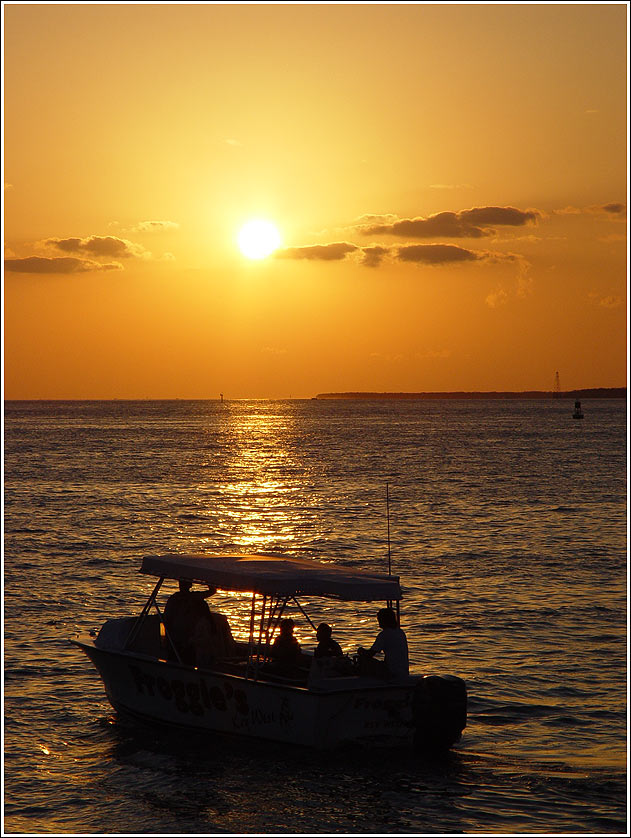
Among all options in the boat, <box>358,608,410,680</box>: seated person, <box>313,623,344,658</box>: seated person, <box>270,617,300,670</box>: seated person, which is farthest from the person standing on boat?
<box>358,608,410,680</box>: seated person

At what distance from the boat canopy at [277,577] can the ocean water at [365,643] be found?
2.47 meters

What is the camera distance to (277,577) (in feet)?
51.5

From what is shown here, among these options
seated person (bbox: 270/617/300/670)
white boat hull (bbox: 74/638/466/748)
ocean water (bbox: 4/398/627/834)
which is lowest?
ocean water (bbox: 4/398/627/834)

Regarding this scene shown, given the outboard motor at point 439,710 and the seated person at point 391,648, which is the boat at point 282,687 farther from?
A: the seated person at point 391,648

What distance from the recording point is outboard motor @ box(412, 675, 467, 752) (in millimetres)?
15141

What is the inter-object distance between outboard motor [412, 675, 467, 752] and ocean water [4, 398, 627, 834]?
18.5 inches

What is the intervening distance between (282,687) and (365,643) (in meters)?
7.57

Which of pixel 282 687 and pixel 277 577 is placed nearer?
pixel 282 687

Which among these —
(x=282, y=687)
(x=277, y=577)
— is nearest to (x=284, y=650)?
(x=282, y=687)

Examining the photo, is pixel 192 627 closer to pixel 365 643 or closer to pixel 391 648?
pixel 391 648

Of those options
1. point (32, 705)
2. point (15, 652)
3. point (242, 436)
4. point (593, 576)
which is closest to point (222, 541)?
point (593, 576)

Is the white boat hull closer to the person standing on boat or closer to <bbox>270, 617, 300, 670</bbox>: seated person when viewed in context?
the person standing on boat

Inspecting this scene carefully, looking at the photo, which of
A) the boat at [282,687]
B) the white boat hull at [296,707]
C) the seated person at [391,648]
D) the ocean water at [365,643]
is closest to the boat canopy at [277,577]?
the boat at [282,687]

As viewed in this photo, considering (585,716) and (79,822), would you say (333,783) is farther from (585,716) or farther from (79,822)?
(585,716)
